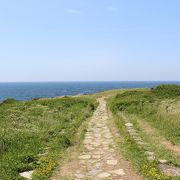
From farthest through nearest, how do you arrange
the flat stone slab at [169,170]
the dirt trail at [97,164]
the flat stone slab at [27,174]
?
1. the flat stone slab at [169,170]
2. the dirt trail at [97,164]
3. the flat stone slab at [27,174]

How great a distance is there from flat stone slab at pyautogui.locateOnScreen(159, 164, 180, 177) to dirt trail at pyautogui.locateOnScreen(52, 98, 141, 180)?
109cm

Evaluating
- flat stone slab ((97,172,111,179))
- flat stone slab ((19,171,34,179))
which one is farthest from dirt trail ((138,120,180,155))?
flat stone slab ((19,171,34,179))

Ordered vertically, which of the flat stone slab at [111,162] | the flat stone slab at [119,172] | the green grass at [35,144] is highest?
the green grass at [35,144]

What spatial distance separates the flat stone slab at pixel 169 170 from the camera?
33.6 feet

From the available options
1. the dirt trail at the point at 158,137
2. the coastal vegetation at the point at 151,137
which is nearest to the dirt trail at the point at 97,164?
Result: the coastal vegetation at the point at 151,137

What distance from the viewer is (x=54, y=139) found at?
15.2 meters

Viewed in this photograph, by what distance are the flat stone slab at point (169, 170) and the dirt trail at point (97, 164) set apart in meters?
1.09

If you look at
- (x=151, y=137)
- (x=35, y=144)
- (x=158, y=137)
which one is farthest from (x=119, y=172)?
(x=158, y=137)

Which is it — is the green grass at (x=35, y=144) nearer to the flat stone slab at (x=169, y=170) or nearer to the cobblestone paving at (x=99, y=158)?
the cobblestone paving at (x=99, y=158)

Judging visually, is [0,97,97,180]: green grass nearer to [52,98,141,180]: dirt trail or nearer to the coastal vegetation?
[52,98,141,180]: dirt trail

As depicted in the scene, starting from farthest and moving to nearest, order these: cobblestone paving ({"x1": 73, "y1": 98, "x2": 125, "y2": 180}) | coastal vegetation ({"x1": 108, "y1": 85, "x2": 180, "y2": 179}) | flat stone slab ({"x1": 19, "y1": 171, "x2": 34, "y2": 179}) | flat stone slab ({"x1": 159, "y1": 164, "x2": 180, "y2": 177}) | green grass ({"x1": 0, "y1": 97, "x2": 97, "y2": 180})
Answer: coastal vegetation ({"x1": 108, "y1": 85, "x2": 180, "y2": 179}), green grass ({"x1": 0, "y1": 97, "x2": 97, "y2": 180}), flat stone slab ({"x1": 159, "y1": 164, "x2": 180, "y2": 177}), cobblestone paving ({"x1": 73, "y1": 98, "x2": 125, "y2": 180}), flat stone slab ({"x1": 19, "y1": 171, "x2": 34, "y2": 179})

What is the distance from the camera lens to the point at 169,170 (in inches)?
418

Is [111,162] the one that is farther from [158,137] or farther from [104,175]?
[158,137]

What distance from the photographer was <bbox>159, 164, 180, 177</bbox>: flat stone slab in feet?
33.6
